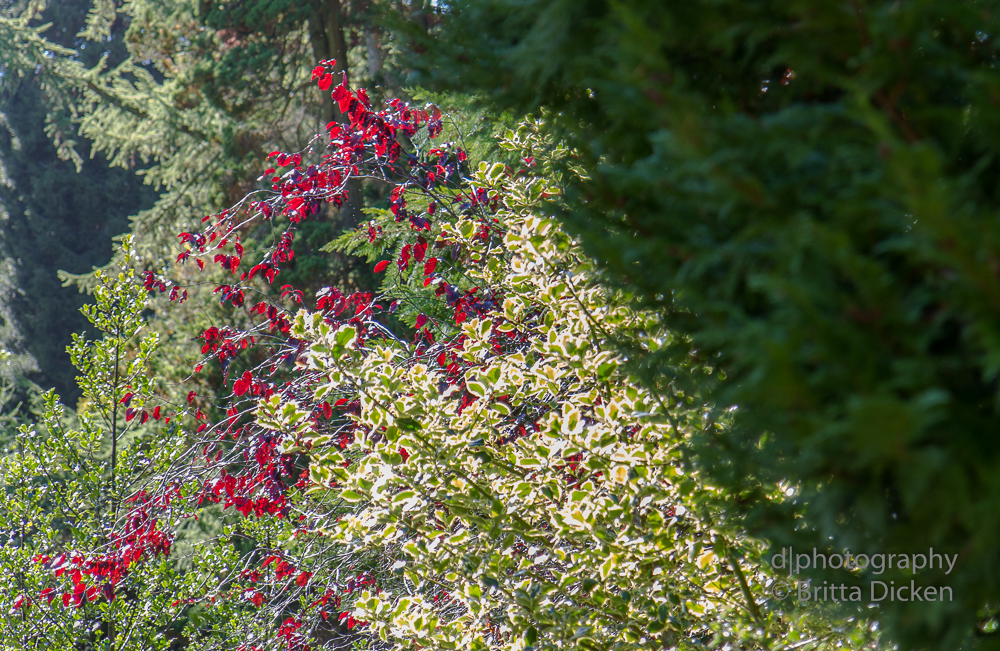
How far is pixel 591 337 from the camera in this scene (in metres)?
2.05

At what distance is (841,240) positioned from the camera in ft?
2.40

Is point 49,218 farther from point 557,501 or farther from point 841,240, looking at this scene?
point 841,240

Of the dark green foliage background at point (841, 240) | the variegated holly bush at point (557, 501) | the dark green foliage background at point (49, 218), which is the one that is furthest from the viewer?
the dark green foliage background at point (49, 218)

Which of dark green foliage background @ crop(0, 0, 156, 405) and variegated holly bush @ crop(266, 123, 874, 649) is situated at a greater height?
dark green foliage background @ crop(0, 0, 156, 405)

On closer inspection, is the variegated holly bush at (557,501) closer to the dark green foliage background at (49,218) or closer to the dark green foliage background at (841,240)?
the dark green foliage background at (841,240)

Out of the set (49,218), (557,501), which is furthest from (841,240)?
(49,218)

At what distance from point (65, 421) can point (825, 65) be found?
12.6 metres

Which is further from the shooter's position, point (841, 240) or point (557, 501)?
point (557, 501)

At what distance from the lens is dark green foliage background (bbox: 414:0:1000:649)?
72 centimetres

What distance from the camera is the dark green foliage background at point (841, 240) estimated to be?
0.72m

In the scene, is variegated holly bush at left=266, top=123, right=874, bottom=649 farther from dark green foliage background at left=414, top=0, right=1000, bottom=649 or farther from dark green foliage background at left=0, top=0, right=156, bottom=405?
dark green foliage background at left=0, top=0, right=156, bottom=405

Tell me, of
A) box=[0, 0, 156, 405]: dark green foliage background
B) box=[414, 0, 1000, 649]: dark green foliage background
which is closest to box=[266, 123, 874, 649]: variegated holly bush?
box=[414, 0, 1000, 649]: dark green foliage background

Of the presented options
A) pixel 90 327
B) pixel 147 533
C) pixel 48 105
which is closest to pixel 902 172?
pixel 147 533

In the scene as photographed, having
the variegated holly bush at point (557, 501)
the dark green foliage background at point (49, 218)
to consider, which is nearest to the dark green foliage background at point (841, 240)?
the variegated holly bush at point (557, 501)
